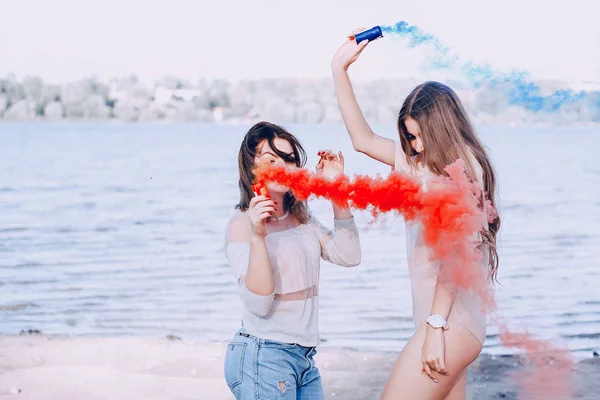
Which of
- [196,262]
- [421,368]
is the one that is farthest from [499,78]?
[196,262]

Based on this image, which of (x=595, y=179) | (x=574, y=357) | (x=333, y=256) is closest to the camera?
(x=333, y=256)

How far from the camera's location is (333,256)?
3.33 meters

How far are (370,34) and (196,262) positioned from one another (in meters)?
8.18

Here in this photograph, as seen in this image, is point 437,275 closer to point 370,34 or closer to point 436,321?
point 436,321

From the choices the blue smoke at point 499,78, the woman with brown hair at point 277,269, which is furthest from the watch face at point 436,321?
the blue smoke at point 499,78

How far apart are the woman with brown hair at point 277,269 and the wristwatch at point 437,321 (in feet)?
1.65

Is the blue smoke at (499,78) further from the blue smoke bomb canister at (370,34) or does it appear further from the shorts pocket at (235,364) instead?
the shorts pocket at (235,364)

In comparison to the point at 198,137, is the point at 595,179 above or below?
above

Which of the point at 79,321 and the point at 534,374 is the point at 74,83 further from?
the point at 534,374

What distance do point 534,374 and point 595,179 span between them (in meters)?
16.9

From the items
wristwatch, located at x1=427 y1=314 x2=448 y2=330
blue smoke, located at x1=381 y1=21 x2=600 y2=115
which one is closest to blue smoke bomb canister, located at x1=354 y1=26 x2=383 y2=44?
blue smoke, located at x1=381 y1=21 x2=600 y2=115

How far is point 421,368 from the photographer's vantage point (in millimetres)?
2879

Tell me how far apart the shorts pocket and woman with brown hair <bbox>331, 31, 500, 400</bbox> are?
525 mm

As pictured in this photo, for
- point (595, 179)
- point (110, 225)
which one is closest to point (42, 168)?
point (110, 225)
